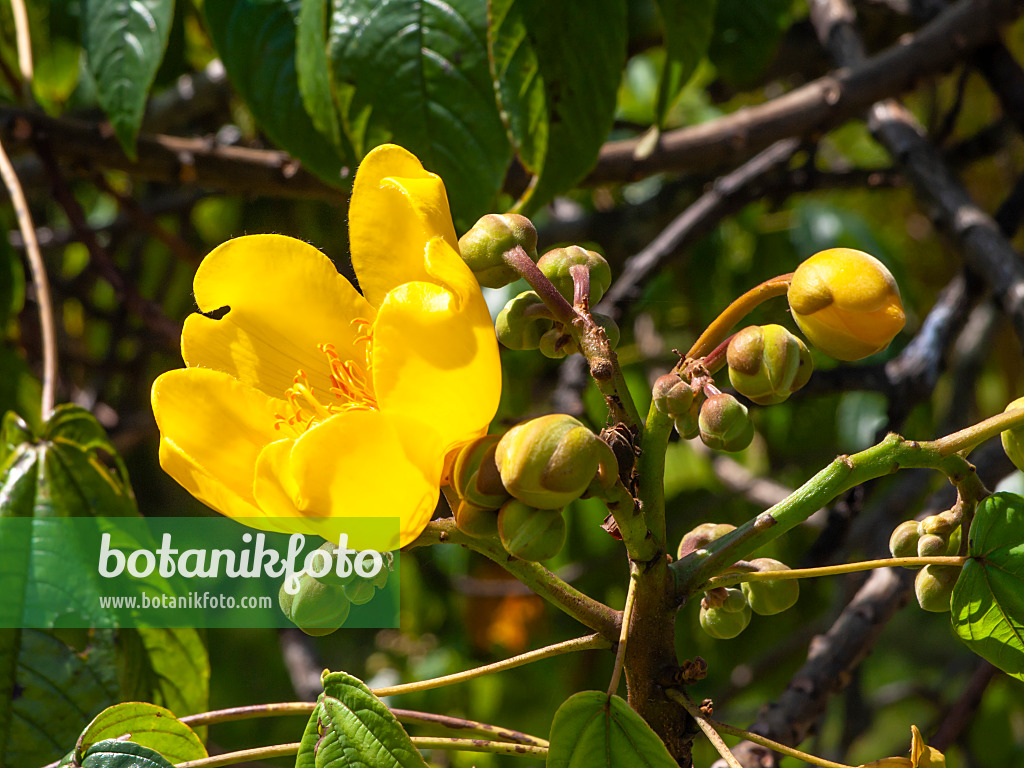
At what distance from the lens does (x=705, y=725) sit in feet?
2.05

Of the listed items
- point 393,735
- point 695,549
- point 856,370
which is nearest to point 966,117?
point 856,370

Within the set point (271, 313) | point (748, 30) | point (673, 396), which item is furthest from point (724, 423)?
point (748, 30)

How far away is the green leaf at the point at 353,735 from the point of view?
0.62 meters

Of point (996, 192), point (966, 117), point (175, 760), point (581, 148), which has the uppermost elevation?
point (966, 117)

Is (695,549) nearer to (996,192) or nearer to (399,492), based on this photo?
(399,492)

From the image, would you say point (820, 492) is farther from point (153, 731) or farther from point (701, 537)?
point (153, 731)

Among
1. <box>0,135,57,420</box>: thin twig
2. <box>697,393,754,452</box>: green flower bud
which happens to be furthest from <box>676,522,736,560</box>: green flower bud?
<box>0,135,57,420</box>: thin twig

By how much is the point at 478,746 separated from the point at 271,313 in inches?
14.6

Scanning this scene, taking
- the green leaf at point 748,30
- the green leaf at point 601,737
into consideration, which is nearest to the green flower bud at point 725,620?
the green leaf at point 601,737

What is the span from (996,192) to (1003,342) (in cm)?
51

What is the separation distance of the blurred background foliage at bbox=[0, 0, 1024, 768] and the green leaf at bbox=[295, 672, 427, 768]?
45 centimetres

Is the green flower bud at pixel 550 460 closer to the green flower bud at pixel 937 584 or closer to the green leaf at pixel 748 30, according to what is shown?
the green flower bud at pixel 937 584

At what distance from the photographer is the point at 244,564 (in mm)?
877

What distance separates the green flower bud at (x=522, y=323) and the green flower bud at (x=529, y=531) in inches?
5.4
